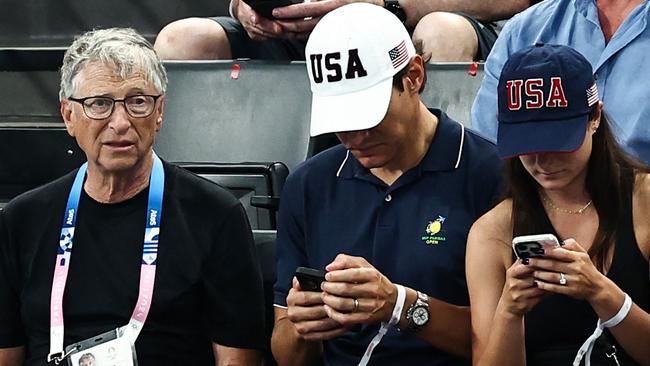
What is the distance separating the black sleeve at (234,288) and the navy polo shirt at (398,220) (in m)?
0.09

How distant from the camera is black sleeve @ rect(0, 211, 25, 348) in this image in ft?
9.61

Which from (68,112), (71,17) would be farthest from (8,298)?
(71,17)

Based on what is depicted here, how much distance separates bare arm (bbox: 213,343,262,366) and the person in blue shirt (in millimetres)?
887

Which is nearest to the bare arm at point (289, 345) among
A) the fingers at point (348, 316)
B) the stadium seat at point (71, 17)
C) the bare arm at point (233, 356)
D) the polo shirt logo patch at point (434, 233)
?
the bare arm at point (233, 356)

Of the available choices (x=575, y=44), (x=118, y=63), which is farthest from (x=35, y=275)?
(x=575, y=44)

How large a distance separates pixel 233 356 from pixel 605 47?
119 cm

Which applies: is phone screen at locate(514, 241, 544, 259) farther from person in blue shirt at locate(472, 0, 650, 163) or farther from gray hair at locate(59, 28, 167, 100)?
gray hair at locate(59, 28, 167, 100)

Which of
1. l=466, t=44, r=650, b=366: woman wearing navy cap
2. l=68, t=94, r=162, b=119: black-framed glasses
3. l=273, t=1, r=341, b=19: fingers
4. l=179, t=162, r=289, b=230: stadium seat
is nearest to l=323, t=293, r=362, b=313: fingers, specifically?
l=466, t=44, r=650, b=366: woman wearing navy cap

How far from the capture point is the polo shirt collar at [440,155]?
2.71m

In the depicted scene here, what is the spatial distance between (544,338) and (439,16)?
1.66 metres

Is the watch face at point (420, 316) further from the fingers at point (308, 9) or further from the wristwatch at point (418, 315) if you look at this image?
the fingers at point (308, 9)

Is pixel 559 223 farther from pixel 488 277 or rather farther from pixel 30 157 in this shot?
pixel 30 157

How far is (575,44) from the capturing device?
319 centimetres

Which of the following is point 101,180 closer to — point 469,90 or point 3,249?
point 3,249
